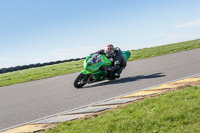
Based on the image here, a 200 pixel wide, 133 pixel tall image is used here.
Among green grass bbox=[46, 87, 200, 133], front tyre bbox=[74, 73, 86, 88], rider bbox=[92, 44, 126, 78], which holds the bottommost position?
green grass bbox=[46, 87, 200, 133]

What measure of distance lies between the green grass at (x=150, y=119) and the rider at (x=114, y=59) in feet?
16.9

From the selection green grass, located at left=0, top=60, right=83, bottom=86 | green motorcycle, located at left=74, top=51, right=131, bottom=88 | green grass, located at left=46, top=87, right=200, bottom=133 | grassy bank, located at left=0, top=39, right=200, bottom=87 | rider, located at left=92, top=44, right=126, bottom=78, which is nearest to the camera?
green grass, located at left=46, top=87, right=200, bottom=133

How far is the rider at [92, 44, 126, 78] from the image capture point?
11.5 metres

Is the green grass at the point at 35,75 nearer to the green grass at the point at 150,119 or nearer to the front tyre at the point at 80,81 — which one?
the front tyre at the point at 80,81

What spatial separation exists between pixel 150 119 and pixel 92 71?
20.3 feet

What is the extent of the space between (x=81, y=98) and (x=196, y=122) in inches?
180

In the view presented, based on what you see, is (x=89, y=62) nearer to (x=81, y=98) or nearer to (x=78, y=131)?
(x=81, y=98)

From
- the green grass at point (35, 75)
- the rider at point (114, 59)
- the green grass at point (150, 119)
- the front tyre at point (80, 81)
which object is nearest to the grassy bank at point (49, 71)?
the green grass at point (35, 75)

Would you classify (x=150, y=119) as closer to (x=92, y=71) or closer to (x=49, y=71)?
(x=92, y=71)

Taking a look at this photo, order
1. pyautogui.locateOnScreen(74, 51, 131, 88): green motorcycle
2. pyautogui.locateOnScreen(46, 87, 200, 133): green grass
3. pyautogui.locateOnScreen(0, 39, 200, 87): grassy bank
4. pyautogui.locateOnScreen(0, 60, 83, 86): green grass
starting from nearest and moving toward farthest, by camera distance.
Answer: pyautogui.locateOnScreen(46, 87, 200, 133): green grass
pyautogui.locateOnScreen(74, 51, 131, 88): green motorcycle
pyautogui.locateOnScreen(0, 60, 83, 86): green grass
pyautogui.locateOnScreen(0, 39, 200, 87): grassy bank

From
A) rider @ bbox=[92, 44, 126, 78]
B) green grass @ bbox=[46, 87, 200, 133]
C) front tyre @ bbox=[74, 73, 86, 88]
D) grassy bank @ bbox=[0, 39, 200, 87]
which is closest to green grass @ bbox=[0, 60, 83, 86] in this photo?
grassy bank @ bbox=[0, 39, 200, 87]

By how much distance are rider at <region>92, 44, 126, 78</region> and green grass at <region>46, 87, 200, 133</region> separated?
514cm

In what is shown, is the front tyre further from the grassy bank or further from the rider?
the grassy bank

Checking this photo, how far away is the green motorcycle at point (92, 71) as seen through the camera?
36.1 feet
